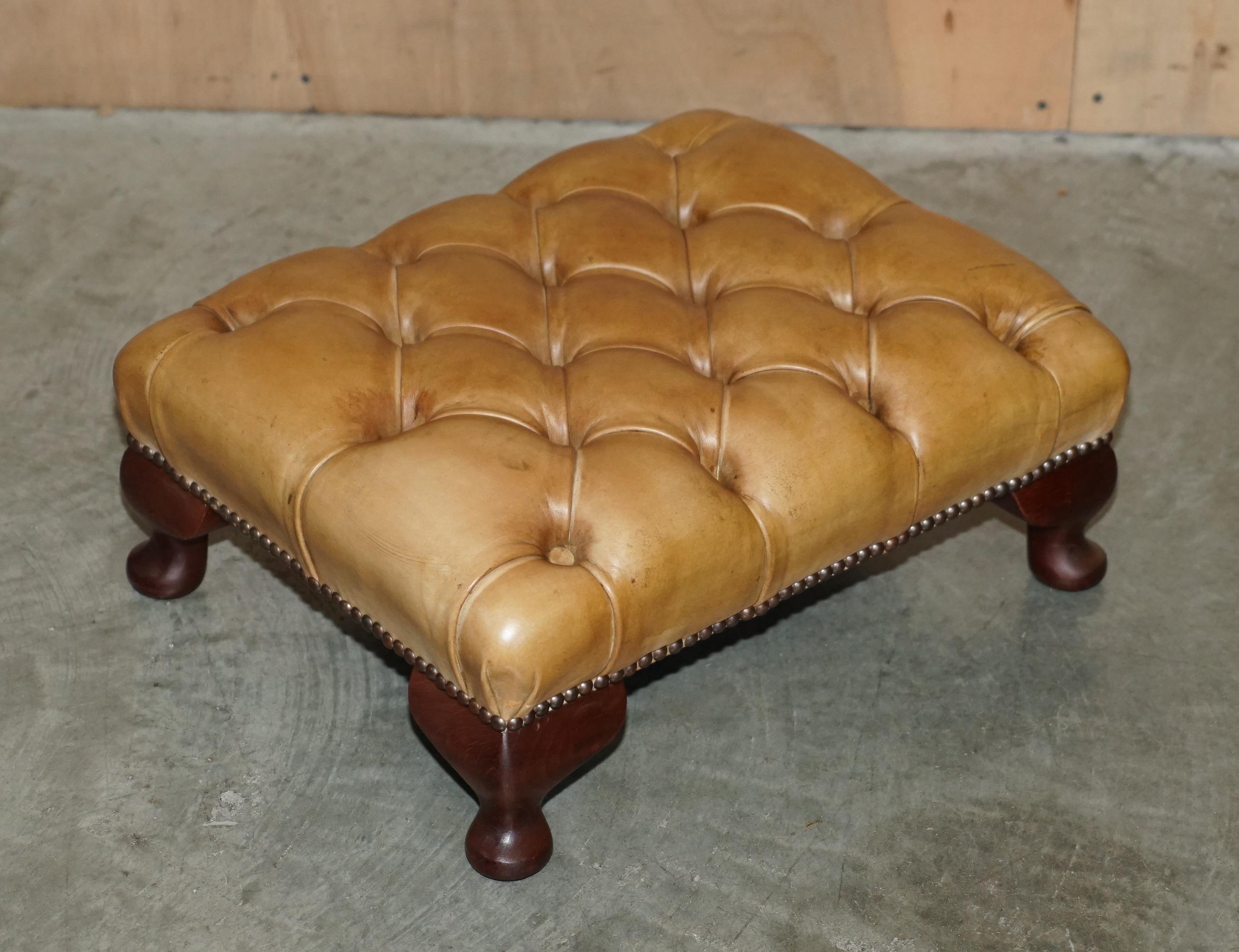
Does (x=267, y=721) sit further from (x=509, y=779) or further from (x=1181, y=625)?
(x=1181, y=625)

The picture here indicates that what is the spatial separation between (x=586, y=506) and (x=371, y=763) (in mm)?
404

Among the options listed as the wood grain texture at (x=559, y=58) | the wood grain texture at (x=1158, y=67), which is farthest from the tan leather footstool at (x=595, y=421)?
A: the wood grain texture at (x=1158, y=67)

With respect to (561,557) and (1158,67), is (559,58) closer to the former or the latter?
(1158,67)

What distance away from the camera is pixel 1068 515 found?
163cm

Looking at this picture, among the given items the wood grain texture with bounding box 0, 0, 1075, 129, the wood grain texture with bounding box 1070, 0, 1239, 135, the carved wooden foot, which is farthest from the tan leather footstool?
the wood grain texture with bounding box 1070, 0, 1239, 135

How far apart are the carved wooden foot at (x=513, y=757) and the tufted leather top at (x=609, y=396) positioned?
2.1 inches

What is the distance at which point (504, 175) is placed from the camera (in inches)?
99.3

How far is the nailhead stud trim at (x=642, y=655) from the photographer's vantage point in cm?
128

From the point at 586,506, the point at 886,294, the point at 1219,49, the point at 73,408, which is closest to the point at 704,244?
the point at 886,294

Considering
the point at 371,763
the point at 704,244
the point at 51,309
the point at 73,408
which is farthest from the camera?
the point at 51,309

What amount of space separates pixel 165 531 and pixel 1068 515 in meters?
0.96

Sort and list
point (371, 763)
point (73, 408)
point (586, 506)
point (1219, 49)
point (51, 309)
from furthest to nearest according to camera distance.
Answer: point (1219, 49), point (51, 309), point (73, 408), point (371, 763), point (586, 506)

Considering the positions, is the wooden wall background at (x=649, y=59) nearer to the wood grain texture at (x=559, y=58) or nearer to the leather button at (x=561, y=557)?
the wood grain texture at (x=559, y=58)

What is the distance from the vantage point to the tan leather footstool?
1.27 m
